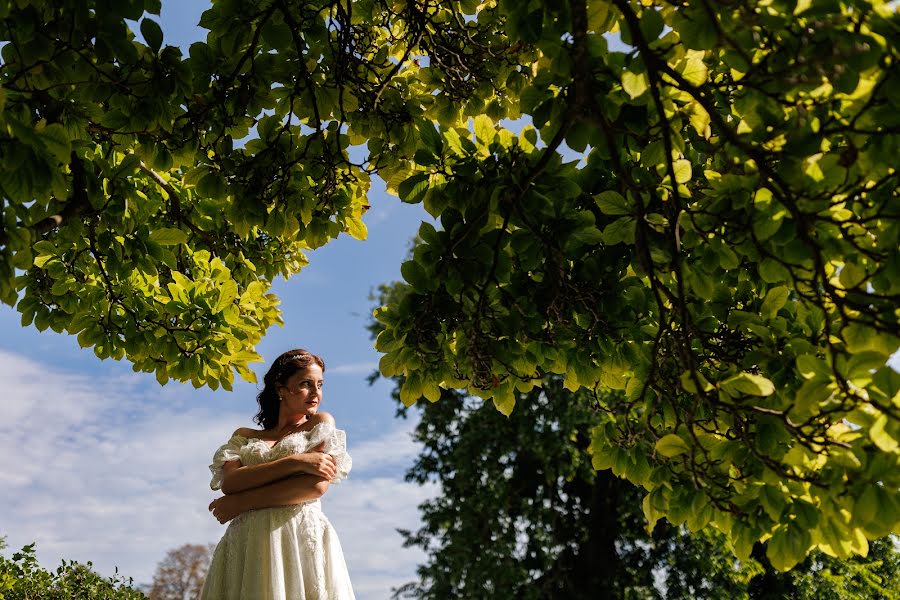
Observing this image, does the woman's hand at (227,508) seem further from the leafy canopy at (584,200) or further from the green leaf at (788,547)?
the green leaf at (788,547)

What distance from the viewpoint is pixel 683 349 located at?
217cm

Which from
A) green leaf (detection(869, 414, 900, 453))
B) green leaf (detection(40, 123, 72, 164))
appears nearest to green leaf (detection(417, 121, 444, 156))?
green leaf (detection(40, 123, 72, 164))

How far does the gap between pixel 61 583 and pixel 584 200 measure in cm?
509

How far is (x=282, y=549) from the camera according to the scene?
141 inches

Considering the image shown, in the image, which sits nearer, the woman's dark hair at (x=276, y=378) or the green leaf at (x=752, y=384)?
the green leaf at (x=752, y=384)

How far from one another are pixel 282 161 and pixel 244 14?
24.2 inches

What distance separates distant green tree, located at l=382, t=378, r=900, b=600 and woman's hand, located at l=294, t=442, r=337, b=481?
7.75m

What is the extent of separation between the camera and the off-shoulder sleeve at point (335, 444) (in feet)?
12.1

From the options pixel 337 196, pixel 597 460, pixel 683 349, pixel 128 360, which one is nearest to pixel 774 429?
pixel 683 349

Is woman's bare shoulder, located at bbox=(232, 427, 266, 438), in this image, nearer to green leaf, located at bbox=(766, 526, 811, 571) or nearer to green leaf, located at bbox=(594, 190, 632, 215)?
green leaf, located at bbox=(594, 190, 632, 215)

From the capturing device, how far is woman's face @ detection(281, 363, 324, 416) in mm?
4074

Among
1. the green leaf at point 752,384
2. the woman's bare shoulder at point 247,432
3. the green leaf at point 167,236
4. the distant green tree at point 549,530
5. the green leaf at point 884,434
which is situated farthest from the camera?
the distant green tree at point 549,530

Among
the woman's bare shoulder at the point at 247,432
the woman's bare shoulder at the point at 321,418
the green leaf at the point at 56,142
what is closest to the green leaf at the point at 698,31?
the green leaf at the point at 56,142

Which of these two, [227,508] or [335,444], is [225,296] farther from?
[227,508]
